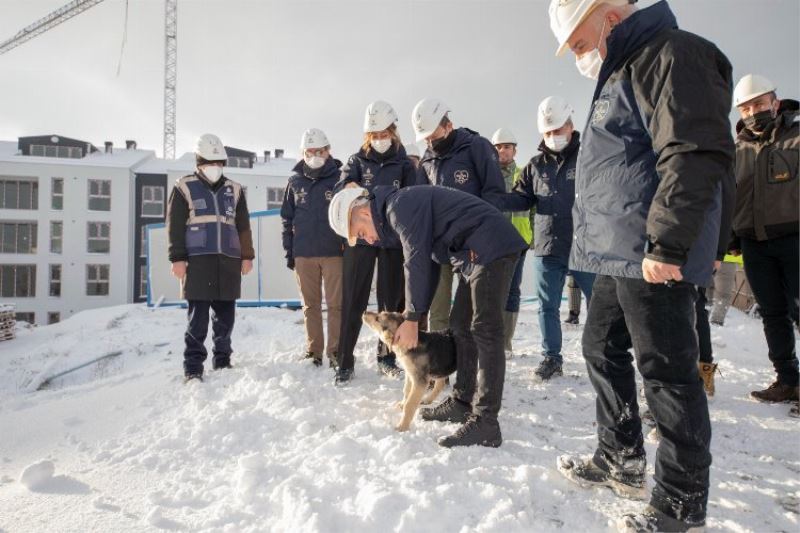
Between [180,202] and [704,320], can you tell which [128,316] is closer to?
[180,202]

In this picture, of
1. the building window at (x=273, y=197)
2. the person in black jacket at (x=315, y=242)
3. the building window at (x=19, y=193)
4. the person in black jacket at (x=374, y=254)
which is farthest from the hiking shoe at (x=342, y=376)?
the building window at (x=19, y=193)

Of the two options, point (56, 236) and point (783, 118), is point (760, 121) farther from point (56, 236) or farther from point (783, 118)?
point (56, 236)

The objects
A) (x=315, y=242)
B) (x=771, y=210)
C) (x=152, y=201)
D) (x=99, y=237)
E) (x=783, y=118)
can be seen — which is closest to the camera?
(x=771, y=210)

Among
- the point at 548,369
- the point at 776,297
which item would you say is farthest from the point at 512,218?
the point at 776,297

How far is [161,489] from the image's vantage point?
2549mm

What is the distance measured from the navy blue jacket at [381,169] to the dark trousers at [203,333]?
191 centimetres

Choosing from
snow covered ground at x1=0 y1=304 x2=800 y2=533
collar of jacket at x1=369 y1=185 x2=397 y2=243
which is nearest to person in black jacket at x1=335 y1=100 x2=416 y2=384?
snow covered ground at x1=0 y1=304 x2=800 y2=533

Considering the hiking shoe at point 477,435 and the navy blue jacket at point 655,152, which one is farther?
the hiking shoe at point 477,435

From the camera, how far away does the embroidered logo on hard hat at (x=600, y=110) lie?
6.70 ft

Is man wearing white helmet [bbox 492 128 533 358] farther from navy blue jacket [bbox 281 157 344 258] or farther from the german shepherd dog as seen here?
navy blue jacket [bbox 281 157 344 258]

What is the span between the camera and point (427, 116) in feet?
13.1

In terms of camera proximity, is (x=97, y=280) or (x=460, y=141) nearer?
(x=460, y=141)

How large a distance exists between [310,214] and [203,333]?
1.68m

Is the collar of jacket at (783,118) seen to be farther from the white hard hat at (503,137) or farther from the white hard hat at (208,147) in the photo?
the white hard hat at (208,147)
